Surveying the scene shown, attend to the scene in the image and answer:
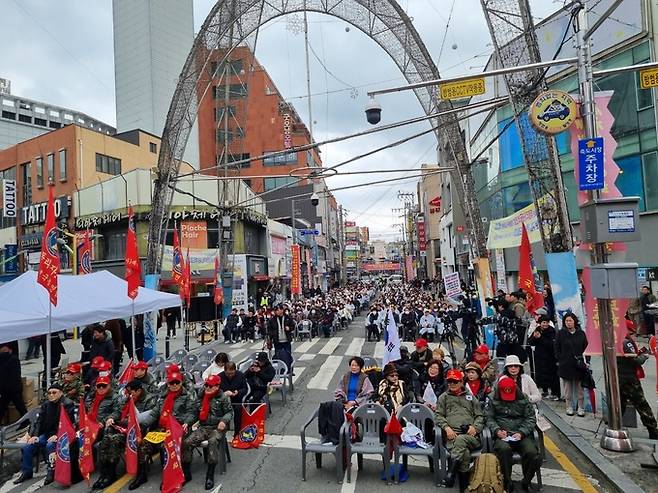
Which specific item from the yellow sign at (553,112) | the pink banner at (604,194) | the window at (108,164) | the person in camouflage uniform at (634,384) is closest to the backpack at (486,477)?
the person in camouflage uniform at (634,384)

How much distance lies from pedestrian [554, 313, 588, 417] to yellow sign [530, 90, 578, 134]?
3247 mm

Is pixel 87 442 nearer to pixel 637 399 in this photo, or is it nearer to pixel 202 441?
pixel 202 441

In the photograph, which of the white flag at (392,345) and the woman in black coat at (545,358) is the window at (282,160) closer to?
the white flag at (392,345)

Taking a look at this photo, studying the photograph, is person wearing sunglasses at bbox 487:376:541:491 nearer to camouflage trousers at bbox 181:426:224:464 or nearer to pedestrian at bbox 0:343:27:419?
camouflage trousers at bbox 181:426:224:464

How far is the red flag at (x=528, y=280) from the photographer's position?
12.1 metres

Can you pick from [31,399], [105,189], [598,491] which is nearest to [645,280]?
[598,491]

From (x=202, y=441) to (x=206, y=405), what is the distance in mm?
498

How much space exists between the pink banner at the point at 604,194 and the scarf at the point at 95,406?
23.8 feet

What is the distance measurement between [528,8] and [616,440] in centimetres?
954

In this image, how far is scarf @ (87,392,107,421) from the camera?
7.20m

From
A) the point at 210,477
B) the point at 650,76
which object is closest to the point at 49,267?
the point at 210,477

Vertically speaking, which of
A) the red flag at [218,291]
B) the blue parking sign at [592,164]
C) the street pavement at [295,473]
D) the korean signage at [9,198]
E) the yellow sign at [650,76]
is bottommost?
the street pavement at [295,473]

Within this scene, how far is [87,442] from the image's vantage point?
705 centimetres

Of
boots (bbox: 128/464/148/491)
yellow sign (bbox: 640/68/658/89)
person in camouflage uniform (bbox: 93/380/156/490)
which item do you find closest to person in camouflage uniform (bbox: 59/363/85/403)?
person in camouflage uniform (bbox: 93/380/156/490)
